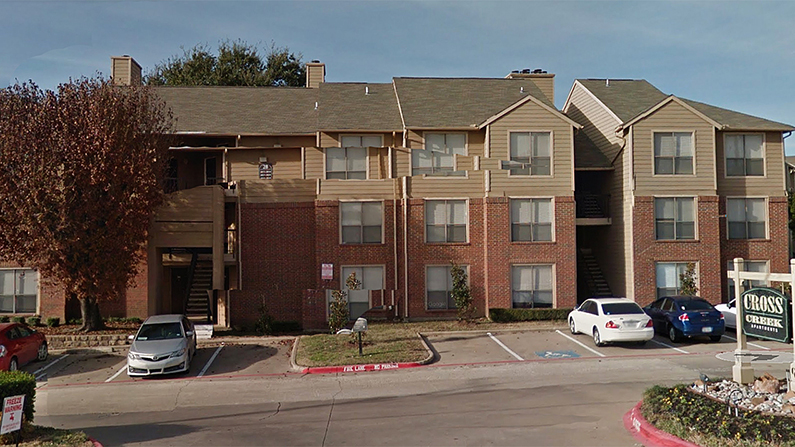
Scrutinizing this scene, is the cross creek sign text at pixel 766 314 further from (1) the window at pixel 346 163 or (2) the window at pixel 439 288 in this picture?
(1) the window at pixel 346 163

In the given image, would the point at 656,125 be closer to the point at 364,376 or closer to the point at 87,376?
the point at 364,376

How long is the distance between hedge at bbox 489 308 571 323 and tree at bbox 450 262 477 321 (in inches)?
47.8

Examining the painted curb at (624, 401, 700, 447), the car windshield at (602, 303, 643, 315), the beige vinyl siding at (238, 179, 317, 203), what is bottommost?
the painted curb at (624, 401, 700, 447)

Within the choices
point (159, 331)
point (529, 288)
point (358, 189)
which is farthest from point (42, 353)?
point (529, 288)

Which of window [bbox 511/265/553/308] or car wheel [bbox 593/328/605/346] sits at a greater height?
window [bbox 511/265/553/308]

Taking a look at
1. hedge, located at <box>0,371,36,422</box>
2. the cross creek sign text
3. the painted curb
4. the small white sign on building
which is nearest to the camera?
the small white sign on building

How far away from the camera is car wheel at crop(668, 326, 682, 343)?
2058cm

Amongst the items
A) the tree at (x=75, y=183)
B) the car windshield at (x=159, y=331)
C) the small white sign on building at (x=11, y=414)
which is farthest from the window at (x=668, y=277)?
the small white sign on building at (x=11, y=414)

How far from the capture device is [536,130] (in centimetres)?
2620

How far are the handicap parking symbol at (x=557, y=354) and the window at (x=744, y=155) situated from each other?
13.1 meters

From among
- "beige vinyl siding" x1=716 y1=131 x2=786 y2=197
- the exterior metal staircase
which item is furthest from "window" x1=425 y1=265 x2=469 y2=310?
"beige vinyl siding" x1=716 y1=131 x2=786 y2=197

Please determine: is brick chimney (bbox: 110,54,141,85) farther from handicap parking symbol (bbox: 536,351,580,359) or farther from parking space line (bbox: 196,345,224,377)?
handicap parking symbol (bbox: 536,351,580,359)

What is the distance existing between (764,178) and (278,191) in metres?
20.1

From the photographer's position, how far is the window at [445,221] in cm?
2636
